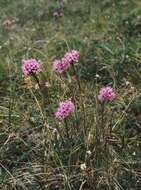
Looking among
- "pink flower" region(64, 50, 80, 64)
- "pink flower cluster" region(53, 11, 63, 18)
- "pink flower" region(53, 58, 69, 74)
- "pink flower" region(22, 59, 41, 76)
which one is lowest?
"pink flower" region(22, 59, 41, 76)

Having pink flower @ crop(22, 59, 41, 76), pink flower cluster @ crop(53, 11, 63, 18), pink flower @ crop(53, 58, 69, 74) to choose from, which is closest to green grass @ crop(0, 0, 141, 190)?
pink flower cluster @ crop(53, 11, 63, 18)

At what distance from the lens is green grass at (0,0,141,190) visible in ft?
13.0

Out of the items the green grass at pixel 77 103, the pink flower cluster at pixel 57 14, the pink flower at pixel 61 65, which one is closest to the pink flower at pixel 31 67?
the pink flower at pixel 61 65

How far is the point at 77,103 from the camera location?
14.8 ft

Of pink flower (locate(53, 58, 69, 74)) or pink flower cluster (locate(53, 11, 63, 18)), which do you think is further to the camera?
pink flower cluster (locate(53, 11, 63, 18))

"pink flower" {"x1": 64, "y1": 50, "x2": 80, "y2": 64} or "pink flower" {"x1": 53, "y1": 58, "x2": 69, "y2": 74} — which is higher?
"pink flower" {"x1": 64, "y1": 50, "x2": 80, "y2": 64}

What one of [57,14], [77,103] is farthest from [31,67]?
[57,14]

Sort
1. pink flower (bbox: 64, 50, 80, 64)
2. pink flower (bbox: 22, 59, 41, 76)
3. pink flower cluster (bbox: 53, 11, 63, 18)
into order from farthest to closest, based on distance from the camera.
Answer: pink flower cluster (bbox: 53, 11, 63, 18)
pink flower (bbox: 64, 50, 80, 64)
pink flower (bbox: 22, 59, 41, 76)

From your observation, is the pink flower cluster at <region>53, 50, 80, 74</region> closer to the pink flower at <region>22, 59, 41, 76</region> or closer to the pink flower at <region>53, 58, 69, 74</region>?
the pink flower at <region>53, 58, 69, 74</region>

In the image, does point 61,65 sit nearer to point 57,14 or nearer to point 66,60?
point 66,60

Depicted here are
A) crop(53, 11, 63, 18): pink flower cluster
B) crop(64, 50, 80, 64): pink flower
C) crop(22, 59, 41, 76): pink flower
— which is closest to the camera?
crop(22, 59, 41, 76): pink flower

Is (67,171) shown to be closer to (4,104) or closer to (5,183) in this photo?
(5,183)

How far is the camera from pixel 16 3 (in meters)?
8.30

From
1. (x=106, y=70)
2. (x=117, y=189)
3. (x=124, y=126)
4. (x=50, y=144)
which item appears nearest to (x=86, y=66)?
(x=106, y=70)
